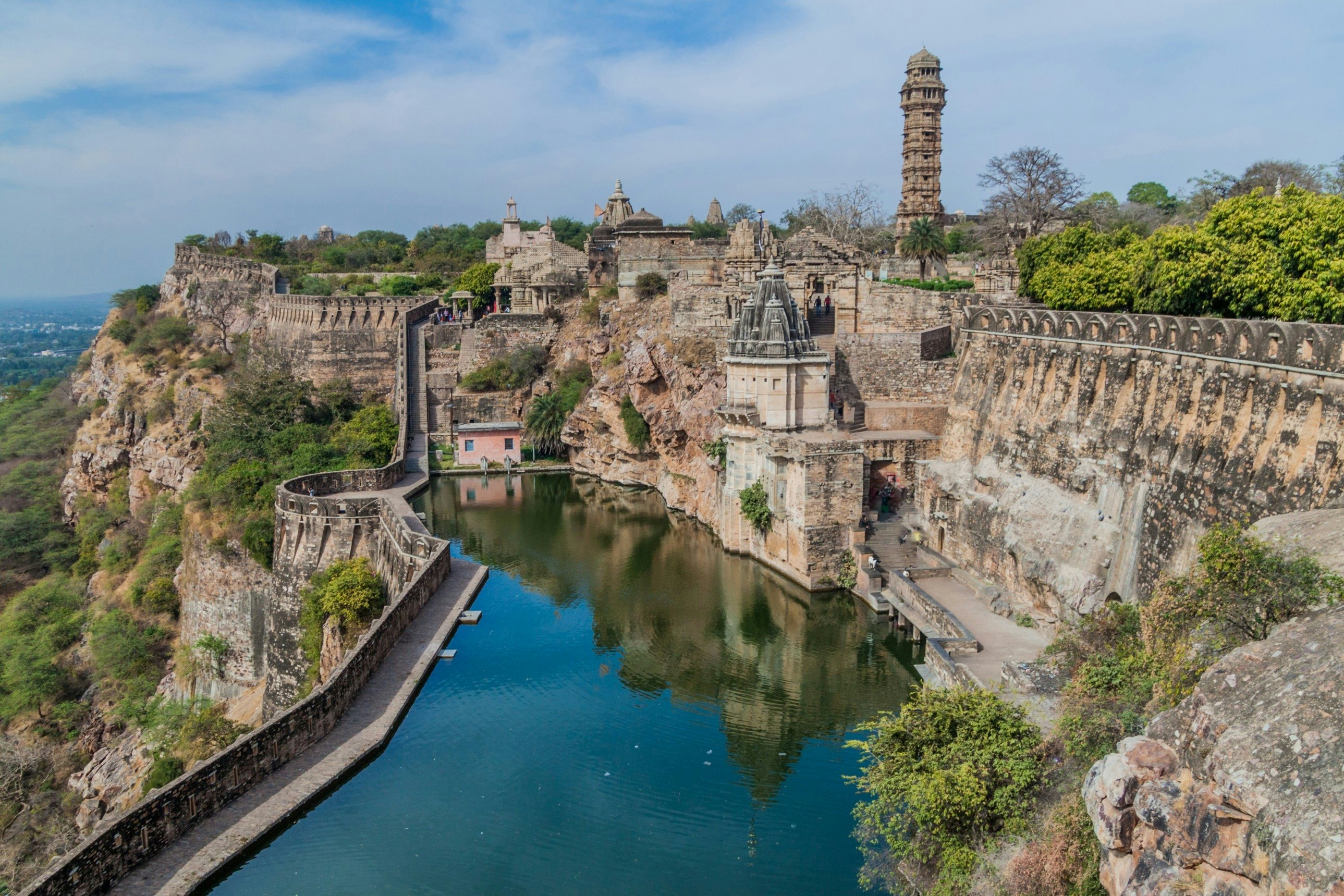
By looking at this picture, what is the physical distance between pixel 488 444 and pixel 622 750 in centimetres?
2641

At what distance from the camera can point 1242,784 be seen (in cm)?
792

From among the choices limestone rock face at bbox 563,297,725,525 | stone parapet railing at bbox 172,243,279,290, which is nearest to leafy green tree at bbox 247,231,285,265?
stone parapet railing at bbox 172,243,279,290

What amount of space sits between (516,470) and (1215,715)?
112ft

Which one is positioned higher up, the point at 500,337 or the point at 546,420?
the point at 500,337

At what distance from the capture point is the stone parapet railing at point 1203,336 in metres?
14.6

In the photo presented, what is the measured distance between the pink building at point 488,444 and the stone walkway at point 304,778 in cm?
2048

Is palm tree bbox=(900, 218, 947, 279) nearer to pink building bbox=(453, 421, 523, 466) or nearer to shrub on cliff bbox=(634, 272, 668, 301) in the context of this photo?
shrub on cliff bbox=(634, 272, 668, 301)

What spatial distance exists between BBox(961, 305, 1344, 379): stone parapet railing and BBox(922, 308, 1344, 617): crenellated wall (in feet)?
0.10

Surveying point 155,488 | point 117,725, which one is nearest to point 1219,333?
point 117,725

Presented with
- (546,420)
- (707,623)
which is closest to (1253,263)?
(707,623)

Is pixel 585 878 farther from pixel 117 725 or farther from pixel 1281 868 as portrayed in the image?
pixel 117 725

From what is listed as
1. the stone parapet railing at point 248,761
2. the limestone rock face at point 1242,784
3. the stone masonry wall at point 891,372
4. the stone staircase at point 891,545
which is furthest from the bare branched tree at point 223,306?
the limestone rock face at point 1242,784

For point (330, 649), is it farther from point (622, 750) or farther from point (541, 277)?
point (541, 277)

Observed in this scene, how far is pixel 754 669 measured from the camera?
20.6m
